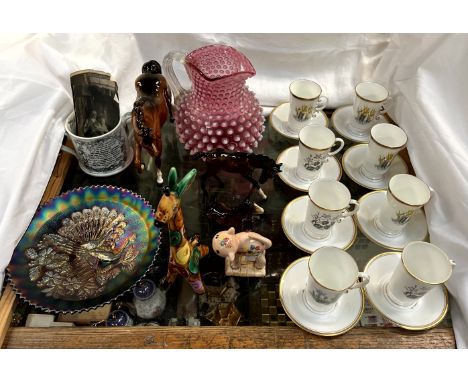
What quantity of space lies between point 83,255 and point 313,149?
0.45m

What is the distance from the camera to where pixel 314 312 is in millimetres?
625

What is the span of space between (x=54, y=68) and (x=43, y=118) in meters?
0.13

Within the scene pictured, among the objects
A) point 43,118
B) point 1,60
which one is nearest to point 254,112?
point 43,118

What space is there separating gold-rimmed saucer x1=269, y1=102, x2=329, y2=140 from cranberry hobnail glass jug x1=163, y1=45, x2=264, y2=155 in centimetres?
16

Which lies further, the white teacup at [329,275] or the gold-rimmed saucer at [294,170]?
the gold-rimmed saucer at [294,170]

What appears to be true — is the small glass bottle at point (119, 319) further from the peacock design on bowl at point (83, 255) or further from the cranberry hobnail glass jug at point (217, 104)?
the cranberry hobnail glass jug at point (217, 104)

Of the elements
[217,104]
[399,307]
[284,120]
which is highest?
[217,104]

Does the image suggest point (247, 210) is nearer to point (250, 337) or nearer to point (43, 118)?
point (250, 337)

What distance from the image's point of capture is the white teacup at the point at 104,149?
0.76 meters

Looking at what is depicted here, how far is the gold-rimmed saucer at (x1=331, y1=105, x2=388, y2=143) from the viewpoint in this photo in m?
0.90

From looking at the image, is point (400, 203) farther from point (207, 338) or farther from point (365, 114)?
point (207, 338)

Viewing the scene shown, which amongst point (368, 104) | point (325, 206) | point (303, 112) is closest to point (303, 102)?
point (303, 112)

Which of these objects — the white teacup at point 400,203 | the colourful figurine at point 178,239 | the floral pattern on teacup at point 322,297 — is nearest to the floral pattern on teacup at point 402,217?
the white teacup at point 400,203

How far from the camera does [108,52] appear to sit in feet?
3.11
